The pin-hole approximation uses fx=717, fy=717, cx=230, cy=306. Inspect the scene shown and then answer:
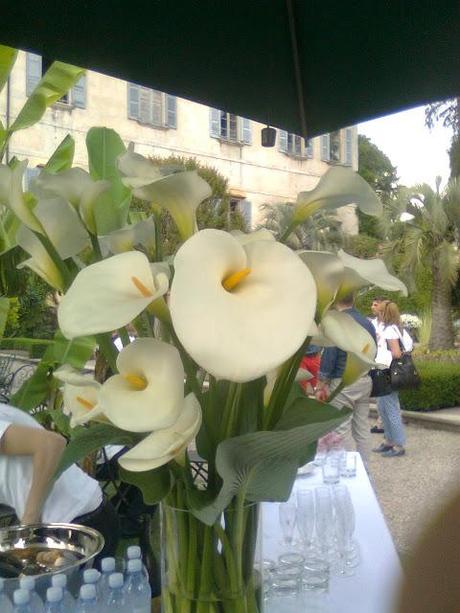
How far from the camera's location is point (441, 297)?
542 inches

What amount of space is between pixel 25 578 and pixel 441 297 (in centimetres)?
1341

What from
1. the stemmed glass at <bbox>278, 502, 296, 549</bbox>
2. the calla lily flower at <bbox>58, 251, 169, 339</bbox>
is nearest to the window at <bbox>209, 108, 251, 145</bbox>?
the stemmed glass at <bbox>278, 502, 296, 549</bbox>

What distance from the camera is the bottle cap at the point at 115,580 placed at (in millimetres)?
1158

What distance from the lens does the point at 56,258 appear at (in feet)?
3.13

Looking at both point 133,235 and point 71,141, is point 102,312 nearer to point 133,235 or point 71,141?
point 133,235

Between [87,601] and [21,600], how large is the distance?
0.37ft

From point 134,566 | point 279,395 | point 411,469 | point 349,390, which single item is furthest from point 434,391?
point 279,395

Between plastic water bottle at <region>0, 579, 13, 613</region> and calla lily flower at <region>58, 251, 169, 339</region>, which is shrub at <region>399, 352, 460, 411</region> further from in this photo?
calla lily flower at <region>58, 251, 169, 339</region>

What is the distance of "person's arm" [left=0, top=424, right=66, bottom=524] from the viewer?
1.91m

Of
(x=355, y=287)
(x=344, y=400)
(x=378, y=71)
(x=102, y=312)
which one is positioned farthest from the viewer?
(x=344, y=400)

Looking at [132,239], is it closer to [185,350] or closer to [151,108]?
[185,350]

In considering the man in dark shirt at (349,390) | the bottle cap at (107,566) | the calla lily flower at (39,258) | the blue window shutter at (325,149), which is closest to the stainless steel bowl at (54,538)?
the bottle cap at (107,566)

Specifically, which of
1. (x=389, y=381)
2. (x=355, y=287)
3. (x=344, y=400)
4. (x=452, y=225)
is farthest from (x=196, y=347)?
(x=452, y=225)

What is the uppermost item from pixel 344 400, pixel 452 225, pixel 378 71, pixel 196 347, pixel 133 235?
pixel 452 225
